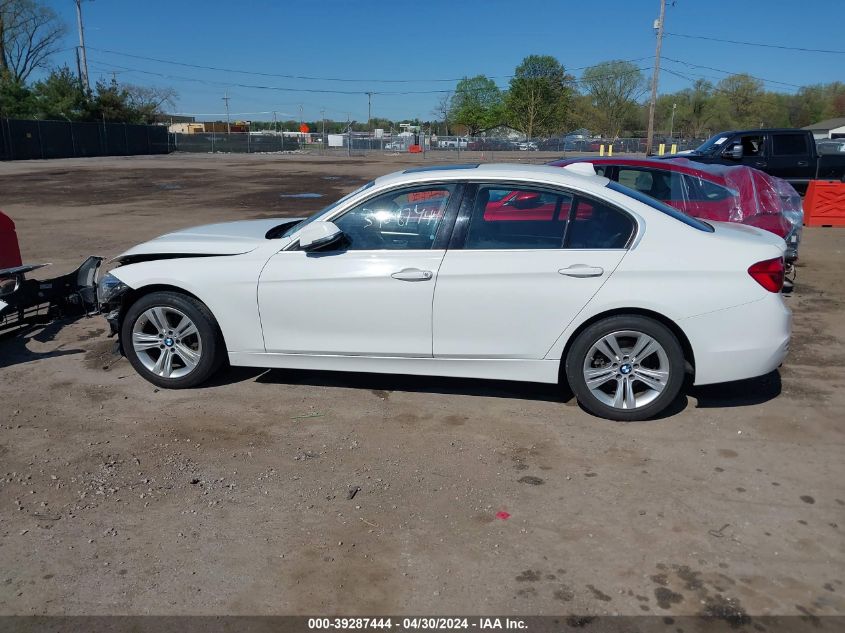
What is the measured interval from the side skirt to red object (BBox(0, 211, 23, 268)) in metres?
3.19

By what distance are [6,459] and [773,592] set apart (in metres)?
4.18

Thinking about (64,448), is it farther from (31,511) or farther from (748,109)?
(748,109)

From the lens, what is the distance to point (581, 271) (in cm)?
441

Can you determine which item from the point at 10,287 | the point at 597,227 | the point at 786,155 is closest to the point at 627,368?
the point at 597,227

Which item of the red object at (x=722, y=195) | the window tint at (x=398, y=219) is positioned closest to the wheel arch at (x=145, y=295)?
the window tint at (x=398, y=219)

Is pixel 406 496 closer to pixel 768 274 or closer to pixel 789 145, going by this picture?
pixel 768 274

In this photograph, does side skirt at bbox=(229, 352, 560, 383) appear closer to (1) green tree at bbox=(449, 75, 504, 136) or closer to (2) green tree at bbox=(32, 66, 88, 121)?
(2) green tree at bbox=(32, 66, 88, 121)

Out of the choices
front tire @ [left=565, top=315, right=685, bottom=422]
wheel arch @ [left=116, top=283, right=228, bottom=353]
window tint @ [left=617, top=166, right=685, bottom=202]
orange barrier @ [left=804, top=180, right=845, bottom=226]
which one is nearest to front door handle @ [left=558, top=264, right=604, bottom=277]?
front tire @ [left=565, top=315, right=685, bottom=422]

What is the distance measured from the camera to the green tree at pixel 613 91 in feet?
278

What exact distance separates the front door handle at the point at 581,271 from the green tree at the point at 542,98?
9408 cm

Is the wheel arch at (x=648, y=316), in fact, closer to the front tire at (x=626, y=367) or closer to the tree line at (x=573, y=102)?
the front tire at (x=626, y=367)

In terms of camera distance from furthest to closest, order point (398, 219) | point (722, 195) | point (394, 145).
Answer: point (394, 145) → point (722, 195) → point (398, 219)

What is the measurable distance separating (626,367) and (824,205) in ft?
39.1

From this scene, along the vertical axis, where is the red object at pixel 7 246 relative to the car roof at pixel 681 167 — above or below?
below
